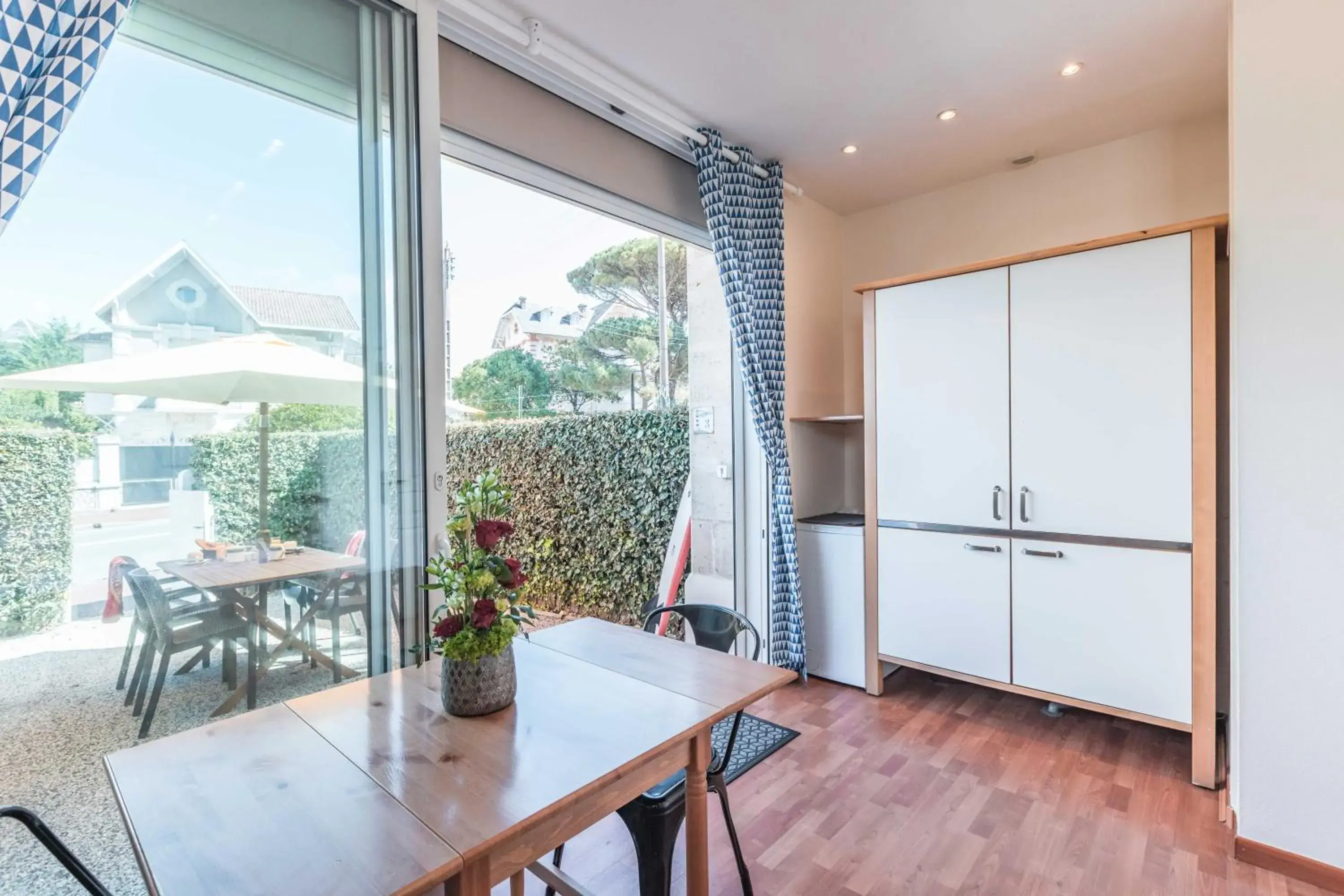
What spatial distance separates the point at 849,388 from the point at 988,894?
8.67 feet

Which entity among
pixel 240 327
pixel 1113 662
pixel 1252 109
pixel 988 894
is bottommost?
pixel 988 894

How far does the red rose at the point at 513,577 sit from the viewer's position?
1.31 metres

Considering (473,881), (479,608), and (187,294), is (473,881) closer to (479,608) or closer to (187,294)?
(479,608)

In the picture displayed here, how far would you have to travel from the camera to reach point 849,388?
12.5ft

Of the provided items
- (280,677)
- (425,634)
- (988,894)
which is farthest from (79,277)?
(988,894)

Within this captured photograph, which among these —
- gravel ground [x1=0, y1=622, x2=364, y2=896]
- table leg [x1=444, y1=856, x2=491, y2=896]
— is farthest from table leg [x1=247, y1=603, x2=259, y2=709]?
table leg [x1=444, y1=856, x2=491, y2=896]

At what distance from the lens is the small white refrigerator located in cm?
313

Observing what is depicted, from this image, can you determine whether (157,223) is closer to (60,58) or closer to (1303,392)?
(60,58)

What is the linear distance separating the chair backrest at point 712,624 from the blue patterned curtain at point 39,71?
5.77 ft

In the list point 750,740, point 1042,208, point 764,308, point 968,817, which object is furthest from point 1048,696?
point 1042,208

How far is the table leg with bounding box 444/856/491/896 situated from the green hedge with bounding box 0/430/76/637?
105 cm

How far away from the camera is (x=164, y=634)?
4.70 ft

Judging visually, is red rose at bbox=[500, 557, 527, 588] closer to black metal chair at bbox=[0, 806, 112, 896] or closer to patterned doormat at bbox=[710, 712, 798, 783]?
black metal chair at bbox=[0, 806, 112, 896]

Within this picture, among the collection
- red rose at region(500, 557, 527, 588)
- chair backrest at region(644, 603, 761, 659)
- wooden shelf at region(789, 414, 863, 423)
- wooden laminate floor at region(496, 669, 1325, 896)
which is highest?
wooden shelf at region(789, 414, 863, 423)
